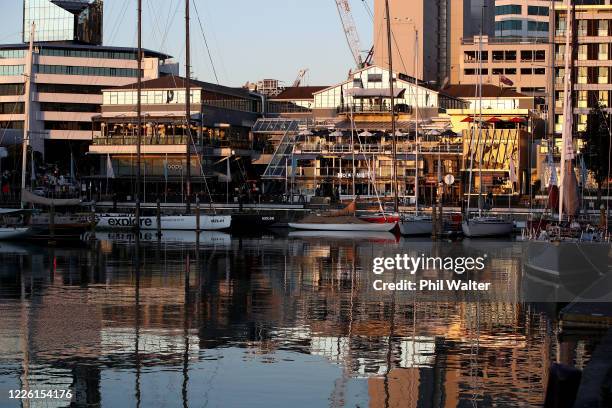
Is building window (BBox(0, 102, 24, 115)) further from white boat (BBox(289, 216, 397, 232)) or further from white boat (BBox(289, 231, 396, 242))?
white boat (BBox(289, 231, 396, 242))

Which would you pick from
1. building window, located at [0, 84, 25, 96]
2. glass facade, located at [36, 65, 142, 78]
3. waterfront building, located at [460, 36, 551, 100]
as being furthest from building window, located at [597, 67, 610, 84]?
building window, located at [0, 84, 25, 96]

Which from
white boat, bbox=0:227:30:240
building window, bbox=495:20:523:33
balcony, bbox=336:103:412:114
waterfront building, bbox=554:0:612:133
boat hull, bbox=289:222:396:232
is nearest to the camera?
white boat, bbox=0:227:30:240

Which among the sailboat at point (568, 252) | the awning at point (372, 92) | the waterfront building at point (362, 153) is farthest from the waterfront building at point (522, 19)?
the sailboat at point (568, 252)

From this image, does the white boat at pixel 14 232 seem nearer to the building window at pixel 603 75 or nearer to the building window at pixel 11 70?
the building window at pixel 603 75

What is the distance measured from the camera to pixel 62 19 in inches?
6791

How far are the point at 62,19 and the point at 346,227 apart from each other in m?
94.1

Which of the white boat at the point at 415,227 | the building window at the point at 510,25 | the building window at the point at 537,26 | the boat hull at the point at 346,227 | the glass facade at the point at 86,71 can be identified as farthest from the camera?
the building window at the point at 510,25

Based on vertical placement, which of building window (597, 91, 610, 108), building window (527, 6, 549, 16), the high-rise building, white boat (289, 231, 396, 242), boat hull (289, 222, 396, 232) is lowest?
white boat (289, 231, 396, 242)

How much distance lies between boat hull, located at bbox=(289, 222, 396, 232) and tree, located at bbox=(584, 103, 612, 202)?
17.3m

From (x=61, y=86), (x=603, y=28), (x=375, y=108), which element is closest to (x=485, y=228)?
(x=603, y=28)

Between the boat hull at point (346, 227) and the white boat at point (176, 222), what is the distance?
6143 millimetres

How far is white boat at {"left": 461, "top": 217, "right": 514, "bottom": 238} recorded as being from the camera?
85062mm

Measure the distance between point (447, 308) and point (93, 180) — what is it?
10533cm

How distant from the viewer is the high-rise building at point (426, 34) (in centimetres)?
17312
